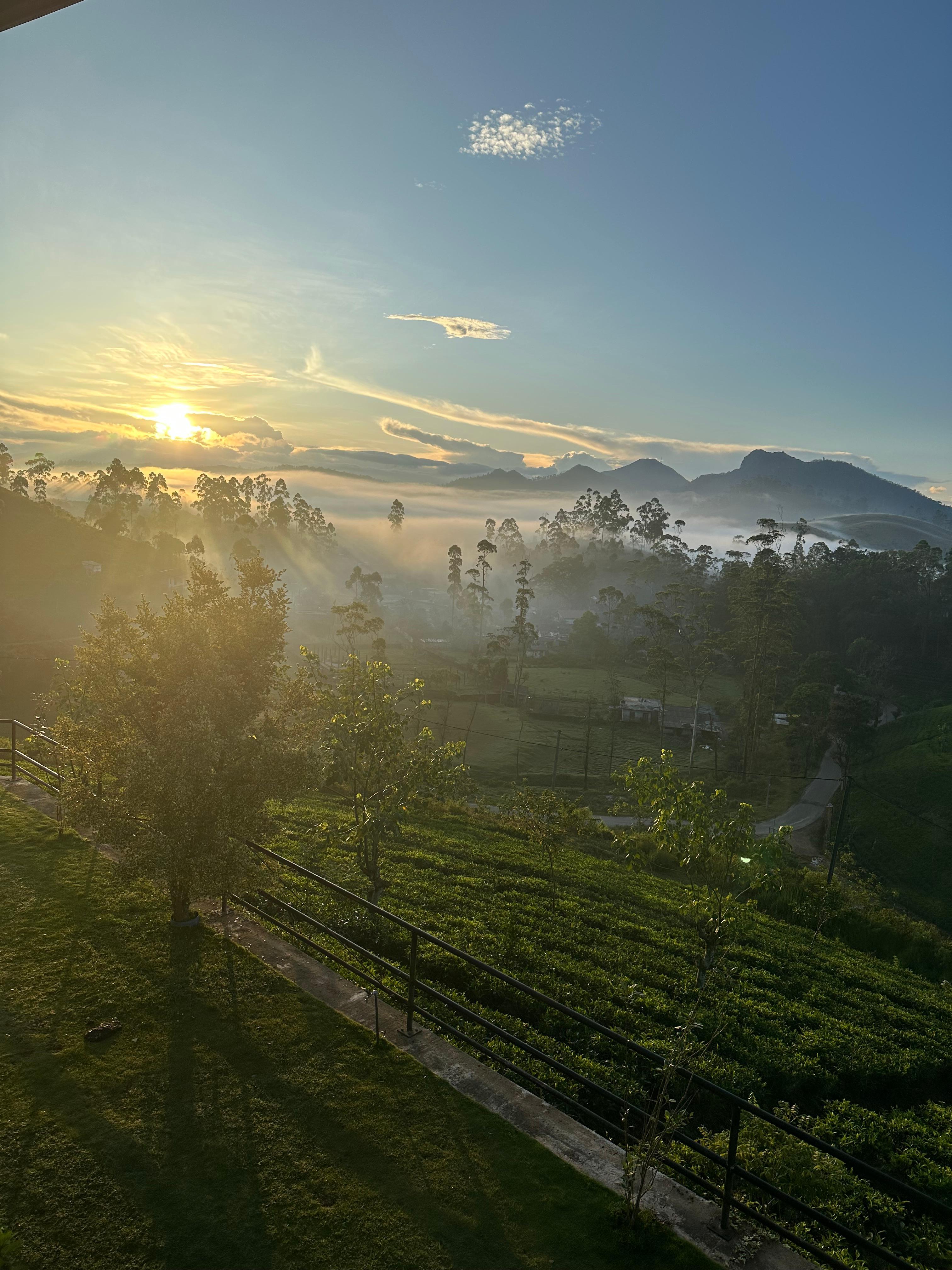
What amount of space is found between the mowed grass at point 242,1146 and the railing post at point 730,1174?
0.46 m

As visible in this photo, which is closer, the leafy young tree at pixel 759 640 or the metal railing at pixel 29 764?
the metal railing at pixel 29 764

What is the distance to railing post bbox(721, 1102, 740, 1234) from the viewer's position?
225 inches

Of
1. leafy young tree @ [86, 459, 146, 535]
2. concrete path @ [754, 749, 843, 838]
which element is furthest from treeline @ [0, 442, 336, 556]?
concrete path @ [754, 749, 843, 838]

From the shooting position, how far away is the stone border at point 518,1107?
5805mm

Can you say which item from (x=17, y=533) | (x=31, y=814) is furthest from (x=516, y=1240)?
(x=17, y=533)

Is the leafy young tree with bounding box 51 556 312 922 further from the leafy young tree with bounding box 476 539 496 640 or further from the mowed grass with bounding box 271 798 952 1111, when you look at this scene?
the leafy young tree with bounding box 476 539 496 640

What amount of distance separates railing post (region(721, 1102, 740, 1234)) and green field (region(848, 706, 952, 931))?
141ft

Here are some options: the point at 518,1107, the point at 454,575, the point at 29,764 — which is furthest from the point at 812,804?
the point at 454,575

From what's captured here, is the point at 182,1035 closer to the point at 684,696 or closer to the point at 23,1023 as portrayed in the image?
the point at 23,1023

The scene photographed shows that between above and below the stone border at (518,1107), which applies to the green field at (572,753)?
below

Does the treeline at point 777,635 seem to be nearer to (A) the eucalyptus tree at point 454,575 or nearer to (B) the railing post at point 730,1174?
(A) the eucalyptus tree at point 454,575

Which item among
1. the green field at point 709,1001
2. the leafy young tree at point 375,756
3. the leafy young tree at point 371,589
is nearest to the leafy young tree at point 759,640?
the green field at point 709,1001

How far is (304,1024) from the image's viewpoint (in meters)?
8.23

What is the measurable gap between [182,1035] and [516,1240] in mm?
4331
